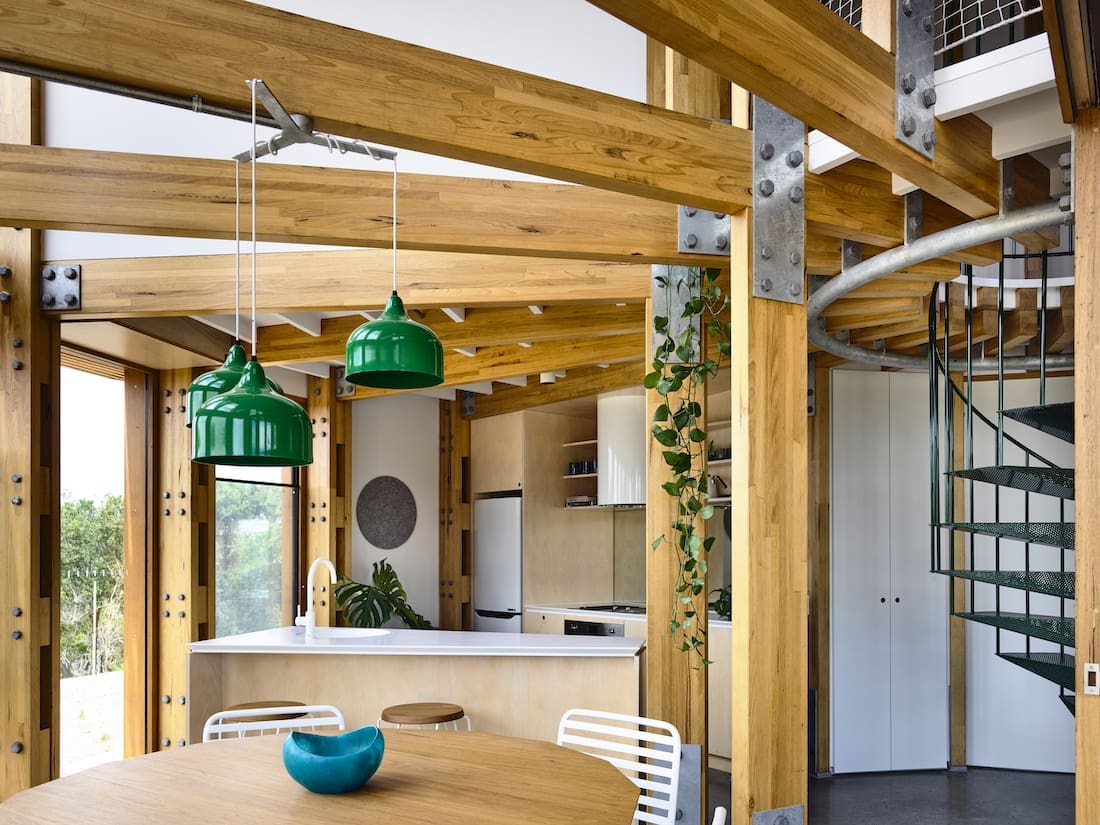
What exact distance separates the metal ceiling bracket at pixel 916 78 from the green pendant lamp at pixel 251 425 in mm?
1799

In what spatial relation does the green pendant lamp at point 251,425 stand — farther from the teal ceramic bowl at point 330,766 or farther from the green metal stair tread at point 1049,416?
the green metal stair tread at point 1049,416

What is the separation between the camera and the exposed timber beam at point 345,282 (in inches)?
173

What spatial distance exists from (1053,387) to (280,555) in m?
5.54

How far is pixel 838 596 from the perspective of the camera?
6316 millimetres

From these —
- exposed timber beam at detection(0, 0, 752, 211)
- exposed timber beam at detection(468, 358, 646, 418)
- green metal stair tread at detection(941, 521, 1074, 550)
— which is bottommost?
green metal stair tread at detection(941, 521, 1074, 550)

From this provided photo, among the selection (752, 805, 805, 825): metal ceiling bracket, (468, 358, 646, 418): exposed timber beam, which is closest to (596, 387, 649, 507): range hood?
(468, 358, 646, 418): exposed timber beam

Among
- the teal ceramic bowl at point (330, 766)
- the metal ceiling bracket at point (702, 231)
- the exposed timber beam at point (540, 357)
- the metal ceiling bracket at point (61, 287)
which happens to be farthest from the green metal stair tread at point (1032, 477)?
the metal ceiling bracket at point (61, 287)

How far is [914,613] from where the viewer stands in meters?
6.39

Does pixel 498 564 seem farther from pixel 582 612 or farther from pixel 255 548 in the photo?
pixel 255 548

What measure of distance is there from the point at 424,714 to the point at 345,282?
2.11 meters

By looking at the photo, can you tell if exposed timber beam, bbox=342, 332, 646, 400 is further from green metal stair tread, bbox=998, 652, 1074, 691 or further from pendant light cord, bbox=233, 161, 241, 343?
pendant light cord, bbox=233, 161, 241, 343

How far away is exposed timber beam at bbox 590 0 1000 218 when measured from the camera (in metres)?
2.17

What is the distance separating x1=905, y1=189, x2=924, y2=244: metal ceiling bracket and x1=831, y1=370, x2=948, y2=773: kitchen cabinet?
2913mm

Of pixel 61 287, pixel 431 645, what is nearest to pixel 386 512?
pixel 431 645
